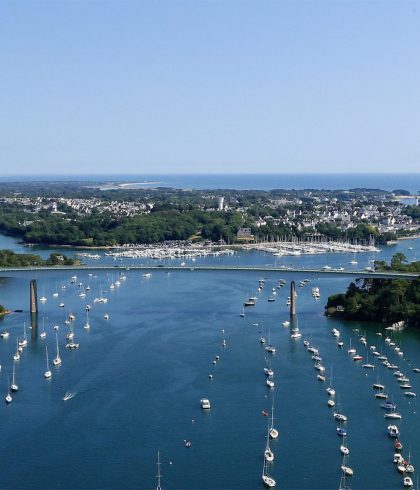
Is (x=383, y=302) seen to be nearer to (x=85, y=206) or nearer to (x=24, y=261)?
(x=24, y=261)

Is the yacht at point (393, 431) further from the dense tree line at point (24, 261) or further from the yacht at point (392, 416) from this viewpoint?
the dense tree line at point (24, 261)

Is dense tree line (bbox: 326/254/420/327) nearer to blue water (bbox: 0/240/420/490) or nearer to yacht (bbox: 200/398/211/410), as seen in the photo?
blue water (bbox: 0/240/420/490)

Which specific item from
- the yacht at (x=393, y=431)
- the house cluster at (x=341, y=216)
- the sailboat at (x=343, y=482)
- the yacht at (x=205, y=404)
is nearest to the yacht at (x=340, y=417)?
the yacht at (x=393, y=431)

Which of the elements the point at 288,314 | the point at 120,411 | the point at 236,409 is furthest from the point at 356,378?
the point at 288,314

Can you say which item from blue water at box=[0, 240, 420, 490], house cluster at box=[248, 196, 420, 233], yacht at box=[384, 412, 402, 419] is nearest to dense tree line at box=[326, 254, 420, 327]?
blue water at box=[0, 240, 420, 490]

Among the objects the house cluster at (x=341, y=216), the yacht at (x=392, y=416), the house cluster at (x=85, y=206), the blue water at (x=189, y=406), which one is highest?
the yacht at (x=392, y=416)

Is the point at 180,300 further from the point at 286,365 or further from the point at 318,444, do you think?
the point at 318,444
